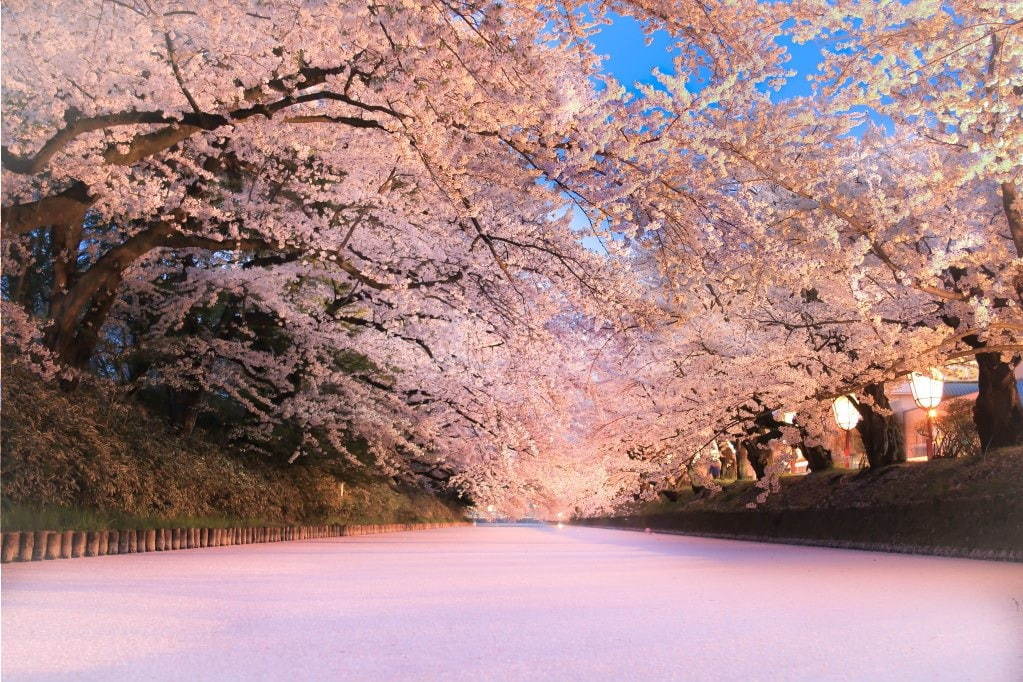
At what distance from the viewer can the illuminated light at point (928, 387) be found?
13.7m

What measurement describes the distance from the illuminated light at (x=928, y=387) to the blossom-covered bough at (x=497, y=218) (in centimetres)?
62

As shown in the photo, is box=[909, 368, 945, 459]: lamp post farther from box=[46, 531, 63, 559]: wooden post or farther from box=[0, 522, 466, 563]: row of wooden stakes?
box=[46, 531, 63, 559]: wooden post

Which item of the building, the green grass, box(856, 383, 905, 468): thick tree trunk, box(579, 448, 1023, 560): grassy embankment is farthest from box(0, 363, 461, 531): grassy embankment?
the building

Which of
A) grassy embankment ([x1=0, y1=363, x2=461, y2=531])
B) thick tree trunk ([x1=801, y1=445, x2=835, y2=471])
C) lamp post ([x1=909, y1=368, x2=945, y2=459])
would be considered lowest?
grassy embankment ([x1=0, y1=363, x2=461, y2=531])

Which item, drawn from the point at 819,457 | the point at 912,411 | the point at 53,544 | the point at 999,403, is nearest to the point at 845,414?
the point at 999,403

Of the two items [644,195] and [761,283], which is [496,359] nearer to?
[761,283]

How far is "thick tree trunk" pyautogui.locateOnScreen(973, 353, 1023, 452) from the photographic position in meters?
13.6

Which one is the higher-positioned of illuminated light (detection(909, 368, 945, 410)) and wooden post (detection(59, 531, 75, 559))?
illuminated light (detection(909, 368, 945, 410))

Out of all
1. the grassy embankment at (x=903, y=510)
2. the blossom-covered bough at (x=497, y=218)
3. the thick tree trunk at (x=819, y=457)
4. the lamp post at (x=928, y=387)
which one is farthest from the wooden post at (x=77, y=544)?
the thick tree trunk at (x=819, y=457)

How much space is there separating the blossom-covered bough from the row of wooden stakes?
1.96 metres

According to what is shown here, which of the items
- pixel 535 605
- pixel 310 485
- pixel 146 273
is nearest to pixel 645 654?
pixel 535 605

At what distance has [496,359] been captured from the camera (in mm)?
16266

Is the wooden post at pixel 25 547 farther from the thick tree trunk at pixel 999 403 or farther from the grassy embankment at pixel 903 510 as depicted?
the thick tree trunk at pixel 999 403

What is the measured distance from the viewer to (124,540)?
1055 centimetres
